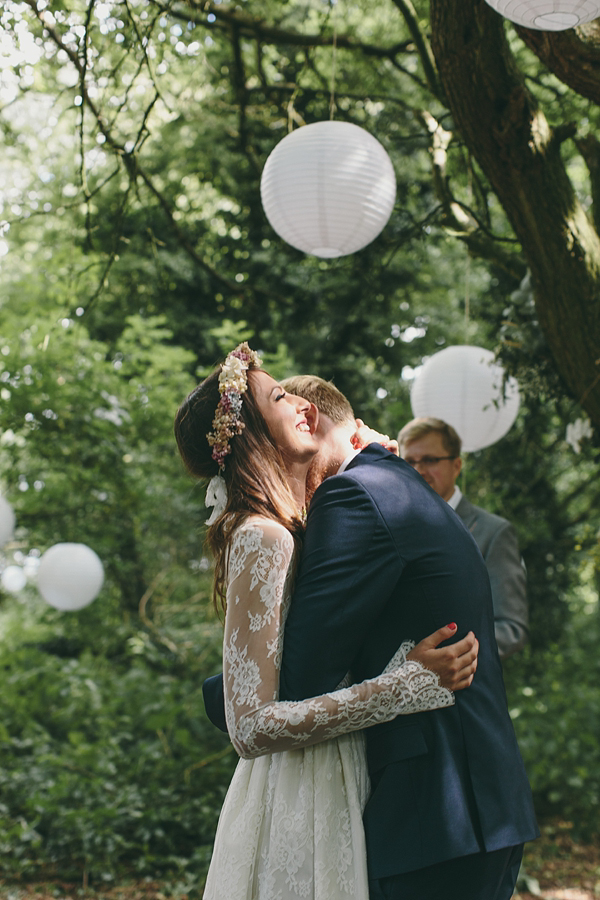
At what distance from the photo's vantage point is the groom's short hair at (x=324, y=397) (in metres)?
1.91

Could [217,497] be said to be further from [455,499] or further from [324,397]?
[455,499]

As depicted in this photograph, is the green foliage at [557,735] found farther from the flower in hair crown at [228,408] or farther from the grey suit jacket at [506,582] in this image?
the flower in hair crown at [228,408]

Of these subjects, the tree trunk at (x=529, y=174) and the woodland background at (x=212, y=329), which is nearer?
the tree trunk at (x=529, y=174)

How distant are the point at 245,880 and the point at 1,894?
3.44 meters

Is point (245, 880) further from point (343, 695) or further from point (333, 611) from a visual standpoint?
point (333, 611)

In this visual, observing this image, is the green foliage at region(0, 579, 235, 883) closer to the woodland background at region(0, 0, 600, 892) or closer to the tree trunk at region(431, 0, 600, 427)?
→ the woodland background at region(0, 0, 600, 892)

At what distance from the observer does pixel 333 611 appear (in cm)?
145

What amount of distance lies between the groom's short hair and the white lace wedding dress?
362mm

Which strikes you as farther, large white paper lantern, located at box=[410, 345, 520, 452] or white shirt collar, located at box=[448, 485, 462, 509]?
large white paper lantern, located at box=[410, 345, 520, 452]

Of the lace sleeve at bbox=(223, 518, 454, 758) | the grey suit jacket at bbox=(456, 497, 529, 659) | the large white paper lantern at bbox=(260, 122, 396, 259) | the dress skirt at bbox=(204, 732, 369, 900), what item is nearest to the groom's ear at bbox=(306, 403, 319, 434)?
the lace sleeve at bbox=(223, 518, 454, 758)

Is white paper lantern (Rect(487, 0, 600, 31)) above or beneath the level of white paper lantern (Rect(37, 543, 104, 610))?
above

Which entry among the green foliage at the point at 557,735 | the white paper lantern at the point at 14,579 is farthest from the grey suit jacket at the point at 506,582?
the white paper lantern at the point at 14,579

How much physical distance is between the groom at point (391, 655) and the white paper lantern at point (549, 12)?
4.16 feet

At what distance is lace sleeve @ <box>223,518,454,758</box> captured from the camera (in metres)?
1.46
